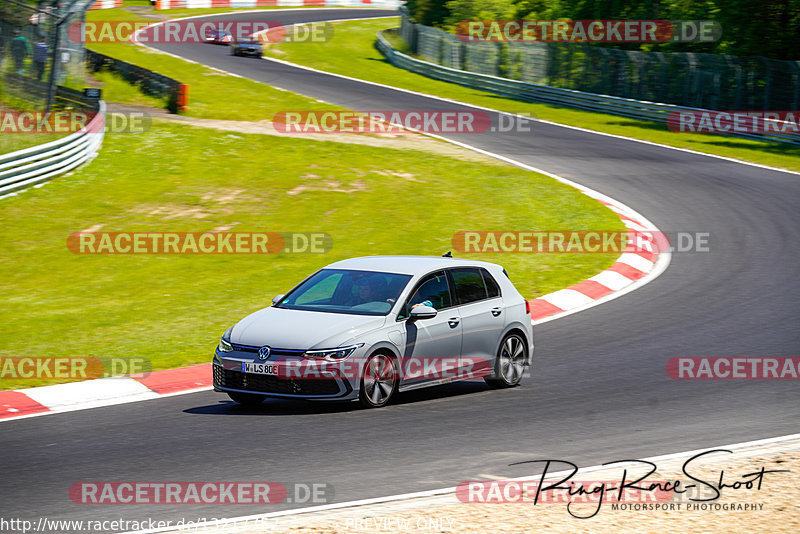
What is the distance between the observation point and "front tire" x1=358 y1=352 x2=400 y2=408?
973 cm

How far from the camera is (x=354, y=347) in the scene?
31.4 feet

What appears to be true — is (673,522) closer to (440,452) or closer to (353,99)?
(440,452)

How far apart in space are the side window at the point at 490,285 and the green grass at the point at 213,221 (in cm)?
375

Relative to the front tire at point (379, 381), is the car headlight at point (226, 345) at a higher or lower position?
higher

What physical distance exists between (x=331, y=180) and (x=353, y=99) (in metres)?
15.7

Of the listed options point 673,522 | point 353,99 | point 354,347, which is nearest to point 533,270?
point 354,347

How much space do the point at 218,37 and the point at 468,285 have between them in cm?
5146

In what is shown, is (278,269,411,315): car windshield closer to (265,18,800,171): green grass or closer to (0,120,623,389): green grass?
(0,120,623,389): green grass

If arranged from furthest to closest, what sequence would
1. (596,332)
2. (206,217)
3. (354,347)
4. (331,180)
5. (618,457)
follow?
(331,180) < (206,217) < (596,332) < (354,347) < (618,457)

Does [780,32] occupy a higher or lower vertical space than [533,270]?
higher

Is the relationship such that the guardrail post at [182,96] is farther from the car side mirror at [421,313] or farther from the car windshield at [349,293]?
the car side mirror at [421,313]

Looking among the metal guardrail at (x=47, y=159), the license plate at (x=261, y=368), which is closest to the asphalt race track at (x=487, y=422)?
the license plate at (x=261, y=368)

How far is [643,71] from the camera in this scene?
40719mm

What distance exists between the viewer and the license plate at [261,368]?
9500mm
